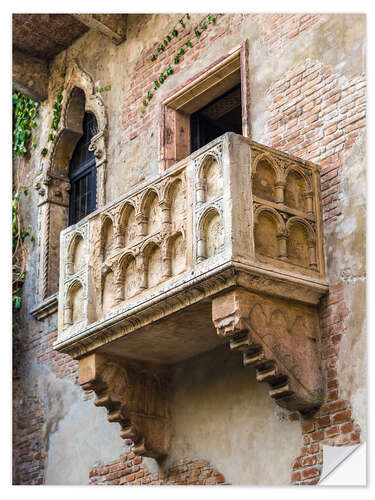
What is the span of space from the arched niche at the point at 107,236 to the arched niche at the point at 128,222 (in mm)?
171

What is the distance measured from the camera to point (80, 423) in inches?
390

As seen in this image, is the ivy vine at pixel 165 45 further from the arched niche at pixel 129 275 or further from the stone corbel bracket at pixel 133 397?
the stone corbel bracket at pixel 133 397

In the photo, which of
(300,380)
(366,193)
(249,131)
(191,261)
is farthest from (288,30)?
(300,380)

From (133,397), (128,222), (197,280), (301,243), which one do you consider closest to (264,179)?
(301,243)

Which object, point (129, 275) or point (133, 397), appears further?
point (133, 397)

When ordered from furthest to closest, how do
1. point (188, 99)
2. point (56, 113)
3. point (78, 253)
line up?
point (56, 113) → point (188, 99) → point (78, 253)

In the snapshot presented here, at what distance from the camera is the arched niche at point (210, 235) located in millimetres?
7273

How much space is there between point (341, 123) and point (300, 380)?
2.12 meters

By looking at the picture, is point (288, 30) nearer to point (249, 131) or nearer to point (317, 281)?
point (249, 131)

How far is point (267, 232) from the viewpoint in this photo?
7.45m

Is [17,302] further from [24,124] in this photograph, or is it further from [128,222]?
[128,222]

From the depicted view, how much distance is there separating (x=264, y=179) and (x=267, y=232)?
45 cm

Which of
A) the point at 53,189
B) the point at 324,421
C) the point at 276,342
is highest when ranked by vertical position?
the point at 53,189

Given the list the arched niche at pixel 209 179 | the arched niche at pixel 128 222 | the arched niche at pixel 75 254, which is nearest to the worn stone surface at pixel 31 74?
the arched niche at pixel 75 254
